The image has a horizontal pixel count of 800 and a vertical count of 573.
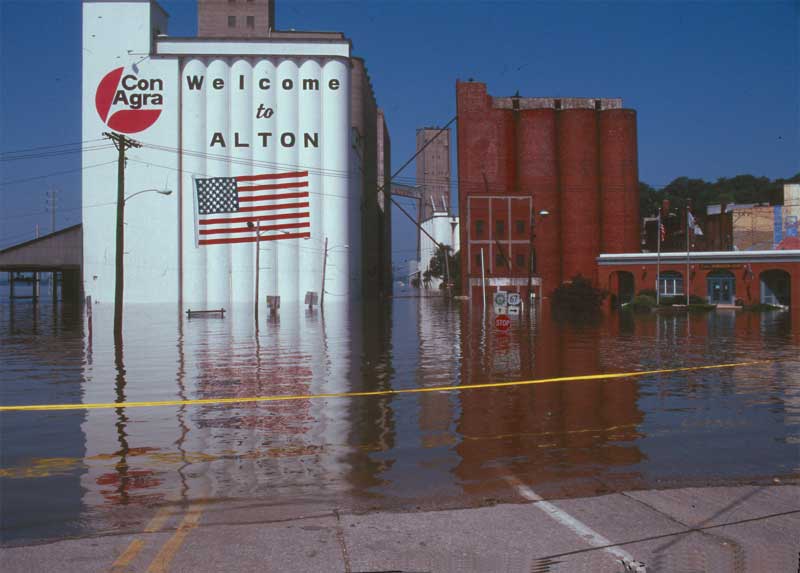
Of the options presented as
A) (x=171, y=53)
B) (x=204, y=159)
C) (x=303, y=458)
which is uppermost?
(x=171, y=53)

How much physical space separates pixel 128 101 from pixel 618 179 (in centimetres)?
4877

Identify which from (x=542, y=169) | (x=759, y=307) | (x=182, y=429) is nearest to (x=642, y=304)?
(x=759, y=307)

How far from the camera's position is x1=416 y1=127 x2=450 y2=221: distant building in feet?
529

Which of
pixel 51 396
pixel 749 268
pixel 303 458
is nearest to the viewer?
pixel 303 458

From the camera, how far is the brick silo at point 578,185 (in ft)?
246

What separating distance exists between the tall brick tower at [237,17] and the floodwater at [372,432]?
8296 centimetres

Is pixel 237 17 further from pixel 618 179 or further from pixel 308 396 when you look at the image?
pixel 308 396

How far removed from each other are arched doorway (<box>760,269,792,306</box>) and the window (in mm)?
6565

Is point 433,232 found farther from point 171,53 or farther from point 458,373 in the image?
point 458,373

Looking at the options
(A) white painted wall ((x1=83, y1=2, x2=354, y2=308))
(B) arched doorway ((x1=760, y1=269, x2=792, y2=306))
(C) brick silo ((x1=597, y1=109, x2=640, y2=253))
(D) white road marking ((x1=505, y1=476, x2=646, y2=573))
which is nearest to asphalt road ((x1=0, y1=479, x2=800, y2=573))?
(D) white road marking ((x1=505, y1=476, x2=646, y2=573))

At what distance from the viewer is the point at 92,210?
7406cm

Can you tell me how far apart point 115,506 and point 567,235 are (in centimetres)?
7195

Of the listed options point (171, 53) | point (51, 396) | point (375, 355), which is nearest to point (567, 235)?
point (171, 53)

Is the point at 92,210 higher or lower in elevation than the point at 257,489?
higher
